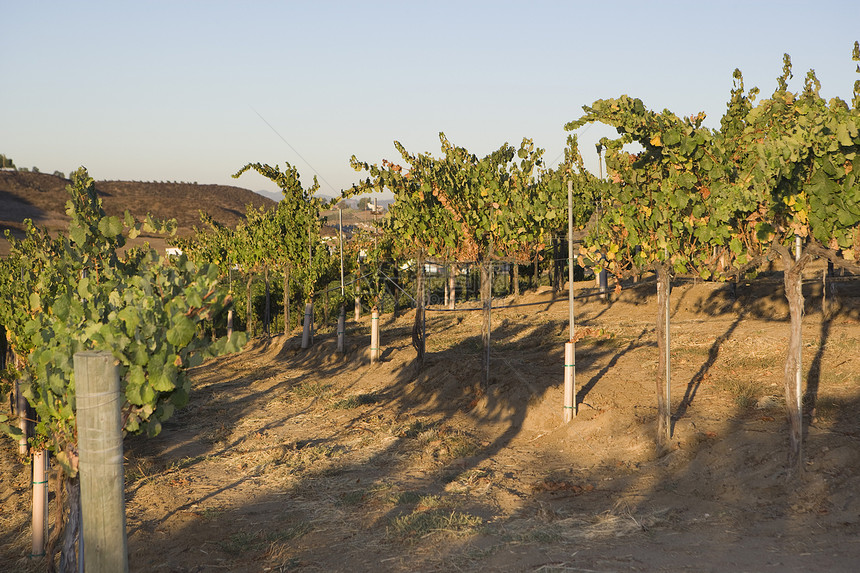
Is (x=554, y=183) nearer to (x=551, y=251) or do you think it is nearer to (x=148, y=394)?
(x=148, y=394)

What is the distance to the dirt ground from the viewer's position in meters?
6.52

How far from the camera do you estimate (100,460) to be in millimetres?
3418

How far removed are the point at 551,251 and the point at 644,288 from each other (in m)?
7.26

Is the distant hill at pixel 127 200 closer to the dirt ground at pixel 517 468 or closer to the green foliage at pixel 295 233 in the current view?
the green foliage at pixel 295 233

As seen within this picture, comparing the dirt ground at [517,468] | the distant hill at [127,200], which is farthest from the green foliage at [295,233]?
the distant hill at [127,200]

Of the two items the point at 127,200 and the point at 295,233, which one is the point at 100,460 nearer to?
the point at 295,233

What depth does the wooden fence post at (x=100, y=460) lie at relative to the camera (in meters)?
3.34

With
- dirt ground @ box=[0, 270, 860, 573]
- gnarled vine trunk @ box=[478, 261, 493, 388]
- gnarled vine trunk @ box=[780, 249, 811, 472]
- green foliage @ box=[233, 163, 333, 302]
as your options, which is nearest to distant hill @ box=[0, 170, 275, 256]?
green foliage @ box=[233, 163, 333, 302]

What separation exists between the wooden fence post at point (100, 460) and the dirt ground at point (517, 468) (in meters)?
3.24

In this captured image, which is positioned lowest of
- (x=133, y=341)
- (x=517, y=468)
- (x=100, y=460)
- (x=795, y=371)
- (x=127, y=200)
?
(x=517, y=468)

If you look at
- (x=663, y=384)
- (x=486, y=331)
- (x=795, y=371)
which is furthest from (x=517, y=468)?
(x=486, y=331)

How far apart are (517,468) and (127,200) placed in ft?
338

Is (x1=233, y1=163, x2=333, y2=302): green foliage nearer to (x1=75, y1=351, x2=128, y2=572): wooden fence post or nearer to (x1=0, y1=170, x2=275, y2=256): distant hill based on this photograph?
(x1=75, y1=351, x2=128, y2=572): wooden fence post

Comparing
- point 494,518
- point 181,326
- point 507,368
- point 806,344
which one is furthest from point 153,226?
point 806,344
